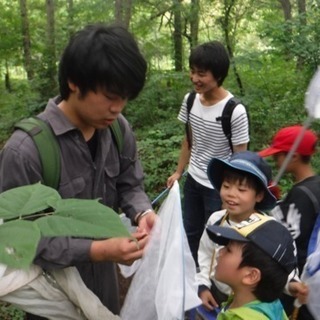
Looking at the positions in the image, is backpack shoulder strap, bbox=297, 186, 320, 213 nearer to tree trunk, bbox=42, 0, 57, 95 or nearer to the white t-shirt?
the white t-shirt

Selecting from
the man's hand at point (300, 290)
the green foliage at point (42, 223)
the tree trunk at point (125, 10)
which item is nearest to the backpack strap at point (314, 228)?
the man's hand at point (300, 290)

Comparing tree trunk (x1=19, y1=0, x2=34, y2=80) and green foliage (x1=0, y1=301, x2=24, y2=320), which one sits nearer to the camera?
green foliage (x1=0, y1=301, x2=24, y2=320)

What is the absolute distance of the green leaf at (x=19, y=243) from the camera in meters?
0.77

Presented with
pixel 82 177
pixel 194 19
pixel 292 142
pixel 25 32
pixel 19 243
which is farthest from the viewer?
pixel 25 32

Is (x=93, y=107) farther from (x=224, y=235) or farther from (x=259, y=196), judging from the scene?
(x=259, y=196)

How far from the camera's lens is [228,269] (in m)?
1.87

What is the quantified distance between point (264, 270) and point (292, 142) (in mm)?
956

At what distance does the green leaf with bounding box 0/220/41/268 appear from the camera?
30.4 inches

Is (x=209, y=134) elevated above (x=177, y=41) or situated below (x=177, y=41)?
below

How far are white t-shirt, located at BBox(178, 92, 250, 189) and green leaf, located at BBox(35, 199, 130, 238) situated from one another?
7.85 ft

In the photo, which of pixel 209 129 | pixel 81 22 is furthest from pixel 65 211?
pixel 81 22

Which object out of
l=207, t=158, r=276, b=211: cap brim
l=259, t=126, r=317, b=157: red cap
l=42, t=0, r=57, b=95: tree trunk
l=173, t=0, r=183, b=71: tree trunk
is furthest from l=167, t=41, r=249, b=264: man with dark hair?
l=173, t=0, r=183, b=71: tree trunk

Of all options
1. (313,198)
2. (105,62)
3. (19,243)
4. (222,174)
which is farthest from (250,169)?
(19,243)

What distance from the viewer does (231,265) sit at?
6.12 ft
